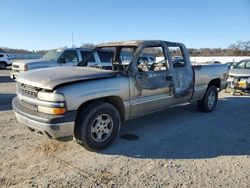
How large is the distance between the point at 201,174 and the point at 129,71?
225cm

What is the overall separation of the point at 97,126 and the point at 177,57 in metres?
2.98

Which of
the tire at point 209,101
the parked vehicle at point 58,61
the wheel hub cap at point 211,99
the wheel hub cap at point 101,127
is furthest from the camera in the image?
the parked vehicle at point 58,61

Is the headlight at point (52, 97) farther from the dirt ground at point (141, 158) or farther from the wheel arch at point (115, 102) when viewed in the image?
the dirt ground at point (141, 158)

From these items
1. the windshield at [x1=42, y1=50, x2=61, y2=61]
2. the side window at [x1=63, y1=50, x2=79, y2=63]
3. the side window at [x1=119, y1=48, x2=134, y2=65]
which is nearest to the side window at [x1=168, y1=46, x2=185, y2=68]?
the side window at [x1=119, y1=48, x2=134, y2=65]

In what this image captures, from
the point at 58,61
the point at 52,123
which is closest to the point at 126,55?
the point at 52,123

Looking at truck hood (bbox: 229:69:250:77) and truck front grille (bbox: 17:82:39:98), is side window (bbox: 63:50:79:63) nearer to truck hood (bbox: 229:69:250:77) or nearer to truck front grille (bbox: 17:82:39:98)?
truck hood (bbox: 229:69:250:77)

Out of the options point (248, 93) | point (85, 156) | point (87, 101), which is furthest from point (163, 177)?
point (248, 93)

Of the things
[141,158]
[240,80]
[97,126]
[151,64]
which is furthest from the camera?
[240,80]

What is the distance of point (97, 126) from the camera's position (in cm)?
462

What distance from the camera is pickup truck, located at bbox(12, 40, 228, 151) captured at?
4086 mm

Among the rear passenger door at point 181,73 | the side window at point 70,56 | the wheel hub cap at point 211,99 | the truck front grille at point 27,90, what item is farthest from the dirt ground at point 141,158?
the side window at point 70,56

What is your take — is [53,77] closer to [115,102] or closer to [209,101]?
[115,102]

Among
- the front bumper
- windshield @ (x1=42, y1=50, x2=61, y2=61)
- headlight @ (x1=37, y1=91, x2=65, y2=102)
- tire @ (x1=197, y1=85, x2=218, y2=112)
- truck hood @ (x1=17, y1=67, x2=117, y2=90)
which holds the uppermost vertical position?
windshield @ (x1=42, y1=50, x2=61, y2=61)

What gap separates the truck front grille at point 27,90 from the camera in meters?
4.30
